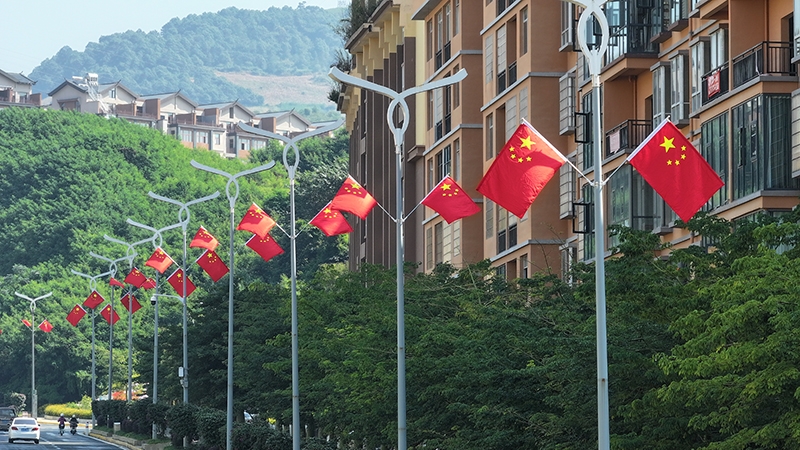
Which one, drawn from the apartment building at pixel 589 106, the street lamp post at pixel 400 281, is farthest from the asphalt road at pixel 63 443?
the street lamp post at pixel 400 281

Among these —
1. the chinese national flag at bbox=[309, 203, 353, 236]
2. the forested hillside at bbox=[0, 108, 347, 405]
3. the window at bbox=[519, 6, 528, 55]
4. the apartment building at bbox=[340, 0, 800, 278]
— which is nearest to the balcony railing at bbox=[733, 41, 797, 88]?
the apartment building at bbox=[340, 0, 800, 278]

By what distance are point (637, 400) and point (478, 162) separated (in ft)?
101

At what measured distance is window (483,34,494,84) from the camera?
48062mm

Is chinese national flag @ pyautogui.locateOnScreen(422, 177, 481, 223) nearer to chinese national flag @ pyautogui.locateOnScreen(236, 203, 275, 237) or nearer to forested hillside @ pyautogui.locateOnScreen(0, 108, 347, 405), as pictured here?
chinese national flag @ pyautogui.locateOnScreen(236, 203, 275, 237)

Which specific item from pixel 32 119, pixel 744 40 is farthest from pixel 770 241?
pixel 32 119

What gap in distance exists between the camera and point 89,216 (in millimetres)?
135625

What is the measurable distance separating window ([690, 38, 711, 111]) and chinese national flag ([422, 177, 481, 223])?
7.15 meters

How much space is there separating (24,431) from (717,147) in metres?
46.6

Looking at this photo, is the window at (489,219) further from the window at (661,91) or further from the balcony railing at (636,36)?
the window at (661,91)

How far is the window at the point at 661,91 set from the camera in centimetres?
3591

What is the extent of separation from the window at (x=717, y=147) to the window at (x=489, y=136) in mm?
15171

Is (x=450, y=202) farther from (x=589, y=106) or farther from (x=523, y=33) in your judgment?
(x=523, y=33)

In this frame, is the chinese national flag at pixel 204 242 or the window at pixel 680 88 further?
the chinese national flag at pixel 204 242

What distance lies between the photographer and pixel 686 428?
20.5m
